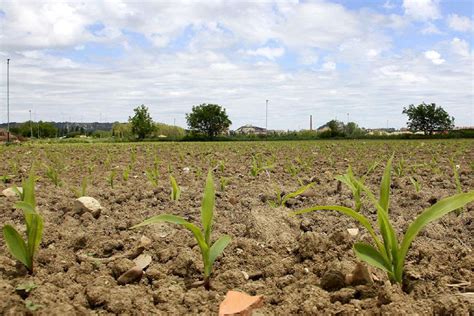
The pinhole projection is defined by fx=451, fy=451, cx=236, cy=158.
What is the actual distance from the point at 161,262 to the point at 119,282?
307mm

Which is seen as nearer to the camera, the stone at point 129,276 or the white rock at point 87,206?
the stone at point 129,276

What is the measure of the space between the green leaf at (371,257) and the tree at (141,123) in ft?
182

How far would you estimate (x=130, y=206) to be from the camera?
3541mm

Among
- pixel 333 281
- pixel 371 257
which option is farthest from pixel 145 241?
pixel 371 257

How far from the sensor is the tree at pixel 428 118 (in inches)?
2441

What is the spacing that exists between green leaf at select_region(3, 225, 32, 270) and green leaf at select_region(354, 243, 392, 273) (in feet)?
4.84

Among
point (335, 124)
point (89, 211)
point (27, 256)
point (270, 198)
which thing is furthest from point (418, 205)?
point (335, 124)

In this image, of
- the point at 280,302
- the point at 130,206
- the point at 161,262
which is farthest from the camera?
the point at 130,206

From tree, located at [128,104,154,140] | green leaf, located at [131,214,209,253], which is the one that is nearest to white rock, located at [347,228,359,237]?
green leaf, located at [131,214,209,253]

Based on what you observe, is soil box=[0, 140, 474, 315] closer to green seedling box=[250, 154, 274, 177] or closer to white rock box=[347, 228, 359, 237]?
white rock box=[347, 228, 359, 237]

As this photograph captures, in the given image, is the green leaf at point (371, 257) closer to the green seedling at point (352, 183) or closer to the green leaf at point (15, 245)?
the green seedling at point (352, 183)

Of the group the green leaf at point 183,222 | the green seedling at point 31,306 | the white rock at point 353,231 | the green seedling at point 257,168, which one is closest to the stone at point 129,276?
the green leaf at point 183,222

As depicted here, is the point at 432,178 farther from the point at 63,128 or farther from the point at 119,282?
the point at 63,128

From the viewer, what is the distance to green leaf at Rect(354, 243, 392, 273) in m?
1.81
